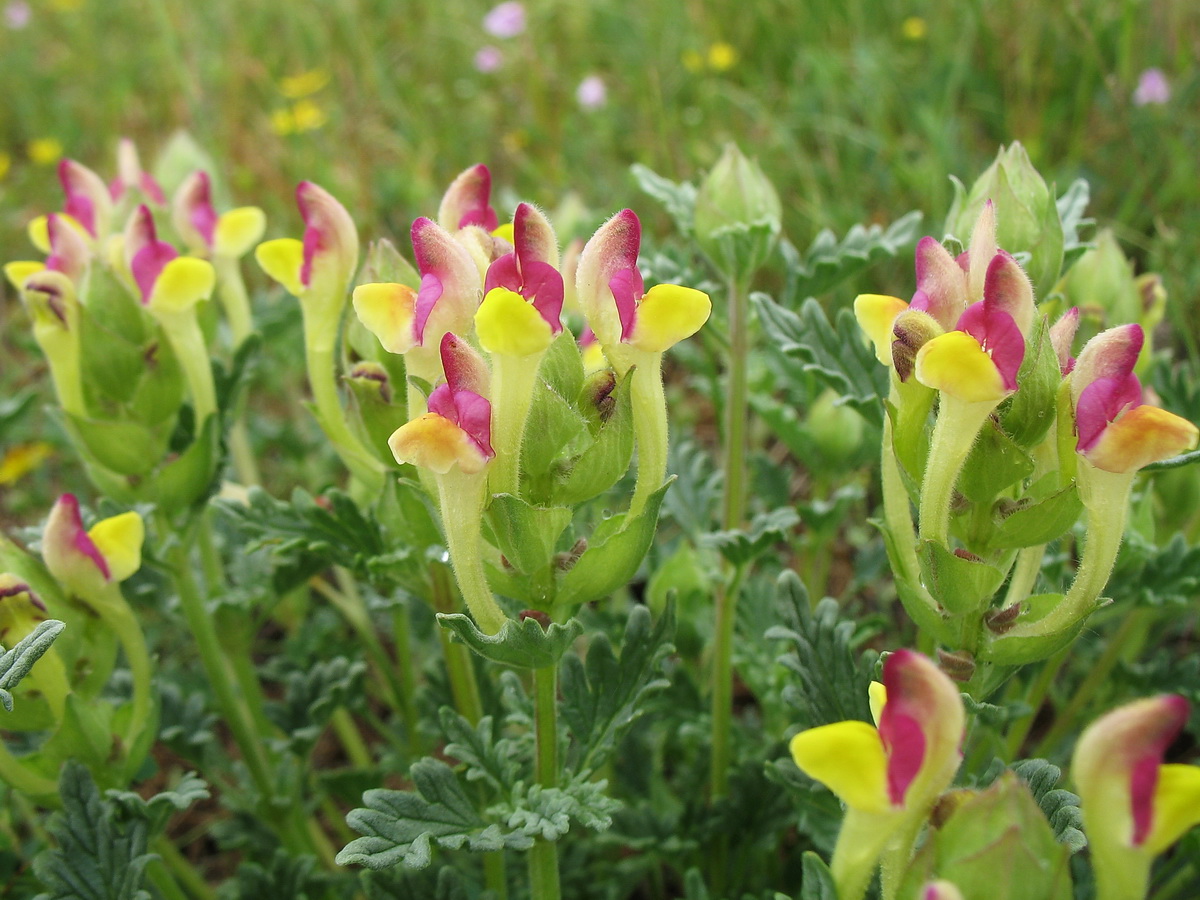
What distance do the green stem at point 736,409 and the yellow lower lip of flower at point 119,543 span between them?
0.85m

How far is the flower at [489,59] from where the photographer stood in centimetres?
419

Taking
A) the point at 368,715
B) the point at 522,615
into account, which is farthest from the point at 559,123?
the point at 522,615

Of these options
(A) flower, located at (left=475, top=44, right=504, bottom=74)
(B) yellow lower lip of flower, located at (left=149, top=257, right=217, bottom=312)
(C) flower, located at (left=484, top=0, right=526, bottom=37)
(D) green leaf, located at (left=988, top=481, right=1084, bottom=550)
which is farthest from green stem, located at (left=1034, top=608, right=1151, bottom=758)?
(A) flower, located at (left=475, top=44, right=504, bottom=74)

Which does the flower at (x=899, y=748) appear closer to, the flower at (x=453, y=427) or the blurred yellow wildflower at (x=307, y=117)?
the flower at (x=453, y=427)

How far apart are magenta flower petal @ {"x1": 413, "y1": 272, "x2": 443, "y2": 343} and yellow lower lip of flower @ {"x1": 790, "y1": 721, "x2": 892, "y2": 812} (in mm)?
557

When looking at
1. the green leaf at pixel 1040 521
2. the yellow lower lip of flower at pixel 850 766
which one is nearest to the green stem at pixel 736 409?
the green leaf at pixel 1040 521

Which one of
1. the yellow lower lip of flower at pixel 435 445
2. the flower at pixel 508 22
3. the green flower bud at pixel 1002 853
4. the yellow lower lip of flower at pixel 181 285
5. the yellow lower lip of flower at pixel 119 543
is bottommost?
the green flower bud at pixel 1002 853

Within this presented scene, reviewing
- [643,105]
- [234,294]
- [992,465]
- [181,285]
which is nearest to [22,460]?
[234,294]

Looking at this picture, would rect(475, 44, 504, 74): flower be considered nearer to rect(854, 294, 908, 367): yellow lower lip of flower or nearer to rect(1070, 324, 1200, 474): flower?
rect(854, 294, 908, 367): yellow lower lip of flower

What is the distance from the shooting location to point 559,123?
361cm

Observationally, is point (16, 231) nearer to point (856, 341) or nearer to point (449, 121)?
point (449, 121)

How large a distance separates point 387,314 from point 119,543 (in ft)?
1.69

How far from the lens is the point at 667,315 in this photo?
102 cm

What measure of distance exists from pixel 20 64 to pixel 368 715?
4.79 metres
